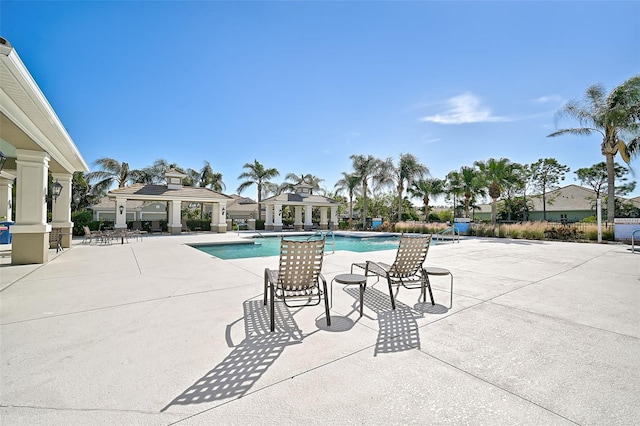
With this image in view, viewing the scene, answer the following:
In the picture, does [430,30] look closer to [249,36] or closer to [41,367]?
[249,36]

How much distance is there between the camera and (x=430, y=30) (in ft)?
35.0

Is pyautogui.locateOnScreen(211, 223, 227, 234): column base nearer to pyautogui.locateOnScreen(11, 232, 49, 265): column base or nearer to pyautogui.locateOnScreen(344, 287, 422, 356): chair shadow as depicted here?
pyautogui.locateOnScreen(11, 232, 49, 265): column base

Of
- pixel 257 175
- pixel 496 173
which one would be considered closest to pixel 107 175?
pixel 257 175

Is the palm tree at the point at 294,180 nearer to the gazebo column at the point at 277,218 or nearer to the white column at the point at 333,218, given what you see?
the white column at the point at 333,218

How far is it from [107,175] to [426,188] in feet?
113

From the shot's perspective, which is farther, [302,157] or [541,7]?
[302,157]

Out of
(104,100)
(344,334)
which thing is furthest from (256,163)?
(344,334)

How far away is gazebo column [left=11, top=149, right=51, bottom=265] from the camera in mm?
7992

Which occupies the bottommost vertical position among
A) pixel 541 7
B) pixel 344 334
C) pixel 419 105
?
pixel 344 334

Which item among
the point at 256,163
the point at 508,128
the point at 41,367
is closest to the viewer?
the point at 41,367

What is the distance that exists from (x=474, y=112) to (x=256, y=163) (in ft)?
77.8

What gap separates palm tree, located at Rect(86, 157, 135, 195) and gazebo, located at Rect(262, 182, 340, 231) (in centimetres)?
1605

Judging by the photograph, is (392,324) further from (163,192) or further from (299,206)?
(299,206)

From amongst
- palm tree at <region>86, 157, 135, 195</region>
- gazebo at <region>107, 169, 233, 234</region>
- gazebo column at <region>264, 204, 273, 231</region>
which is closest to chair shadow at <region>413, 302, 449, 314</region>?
gazebo at <region>107, 169, 233, 234</region>
